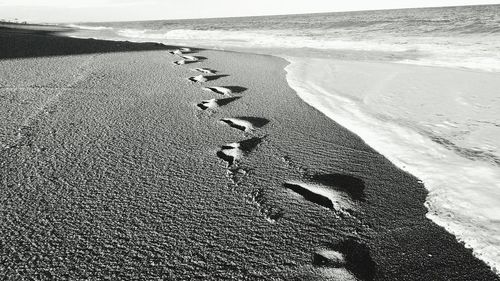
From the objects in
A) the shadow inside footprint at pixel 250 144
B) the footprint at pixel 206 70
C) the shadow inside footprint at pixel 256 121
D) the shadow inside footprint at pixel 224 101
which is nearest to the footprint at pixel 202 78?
the footprint at pixel 206 70

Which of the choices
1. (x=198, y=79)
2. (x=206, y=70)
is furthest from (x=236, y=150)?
(x=206, y=70)

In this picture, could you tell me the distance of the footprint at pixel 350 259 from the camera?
3.28 feet

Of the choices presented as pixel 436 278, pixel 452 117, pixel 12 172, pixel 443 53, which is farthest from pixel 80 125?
pixel 443 53

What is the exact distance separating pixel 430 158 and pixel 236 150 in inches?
39.6

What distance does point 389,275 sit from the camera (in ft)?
3.27

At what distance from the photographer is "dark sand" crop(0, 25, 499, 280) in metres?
0.99

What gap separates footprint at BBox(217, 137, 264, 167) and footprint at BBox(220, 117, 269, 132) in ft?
0.72

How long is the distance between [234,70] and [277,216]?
10.7ft

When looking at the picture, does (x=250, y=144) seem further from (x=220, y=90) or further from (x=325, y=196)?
(x=220, y=90)

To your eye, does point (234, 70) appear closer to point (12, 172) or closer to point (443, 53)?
A: point (12, 172)

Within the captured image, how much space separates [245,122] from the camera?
2336 mm

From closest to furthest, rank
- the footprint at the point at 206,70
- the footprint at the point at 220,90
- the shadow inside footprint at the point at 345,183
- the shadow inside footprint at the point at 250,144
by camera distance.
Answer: the shadow inside footprint at the point at 345,183, the shadow inside footprint at the point at 250,144, the footprint at the point at 220,90, the footprint at the point at 206,70

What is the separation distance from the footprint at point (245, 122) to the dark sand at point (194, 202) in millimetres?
29

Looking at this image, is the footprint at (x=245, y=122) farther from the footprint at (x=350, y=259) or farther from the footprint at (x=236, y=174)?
the footprint at (x=350, y=259)
